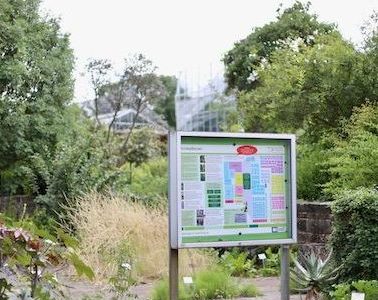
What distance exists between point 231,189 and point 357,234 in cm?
163

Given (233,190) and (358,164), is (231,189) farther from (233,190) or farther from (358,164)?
(358,164)

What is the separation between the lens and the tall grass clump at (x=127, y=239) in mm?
10344

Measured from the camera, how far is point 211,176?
21.5 feet

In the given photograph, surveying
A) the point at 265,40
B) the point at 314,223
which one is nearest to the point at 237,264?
the point at 314,223

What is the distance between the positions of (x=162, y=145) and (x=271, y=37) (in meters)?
7.68

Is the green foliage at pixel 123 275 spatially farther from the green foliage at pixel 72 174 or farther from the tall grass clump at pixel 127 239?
the green foliage at pixel 72 174

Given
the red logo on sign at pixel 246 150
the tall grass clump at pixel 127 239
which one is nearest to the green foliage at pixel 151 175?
the tall grass clump at pixel 127 239

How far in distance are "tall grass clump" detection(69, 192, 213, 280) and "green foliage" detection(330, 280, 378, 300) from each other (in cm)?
321

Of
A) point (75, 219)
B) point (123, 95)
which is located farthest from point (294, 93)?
point (123, 95)

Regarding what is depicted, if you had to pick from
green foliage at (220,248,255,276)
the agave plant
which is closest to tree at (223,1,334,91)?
green foliage at (220,248,255,276)

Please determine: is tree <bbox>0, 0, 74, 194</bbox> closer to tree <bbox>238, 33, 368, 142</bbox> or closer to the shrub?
tree <bbox>238, 33, 368, 142</bbox>

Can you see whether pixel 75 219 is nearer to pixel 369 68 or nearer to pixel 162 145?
pixel 369 68

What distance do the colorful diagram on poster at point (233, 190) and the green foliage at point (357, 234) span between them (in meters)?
0.97

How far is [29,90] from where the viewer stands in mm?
17297
